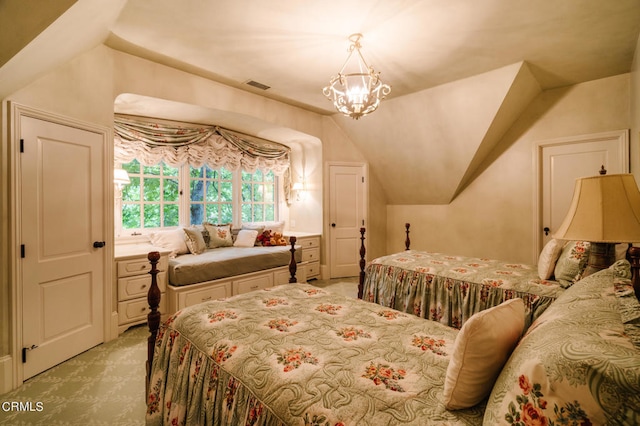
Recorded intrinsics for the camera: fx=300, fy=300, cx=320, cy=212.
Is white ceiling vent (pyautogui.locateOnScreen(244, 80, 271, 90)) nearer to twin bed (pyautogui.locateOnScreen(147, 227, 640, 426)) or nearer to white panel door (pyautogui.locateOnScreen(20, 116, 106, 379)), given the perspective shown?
white panel door (pyautogui.locateOnScreen(20, 116, 106, 379))

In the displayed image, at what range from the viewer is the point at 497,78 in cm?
329

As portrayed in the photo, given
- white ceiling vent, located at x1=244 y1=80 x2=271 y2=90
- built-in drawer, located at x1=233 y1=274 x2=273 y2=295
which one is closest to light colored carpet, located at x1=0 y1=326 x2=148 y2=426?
built-in drawer, located at x1=233 y1=274 x2=273 y2=295

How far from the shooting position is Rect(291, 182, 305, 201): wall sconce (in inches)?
207

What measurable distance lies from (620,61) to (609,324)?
12.3 ft

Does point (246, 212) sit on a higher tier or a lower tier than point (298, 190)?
lower

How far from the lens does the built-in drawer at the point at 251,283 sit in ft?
12.2

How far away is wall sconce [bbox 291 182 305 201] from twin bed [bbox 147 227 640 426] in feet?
11.1

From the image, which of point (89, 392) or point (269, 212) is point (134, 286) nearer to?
point (89, 392)

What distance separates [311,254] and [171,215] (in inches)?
84.8

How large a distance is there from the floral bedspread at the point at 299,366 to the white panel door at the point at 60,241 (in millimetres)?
1370

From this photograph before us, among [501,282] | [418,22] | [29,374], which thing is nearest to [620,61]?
[418,22]

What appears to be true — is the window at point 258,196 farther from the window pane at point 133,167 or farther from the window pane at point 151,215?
the window pane at point 133,167

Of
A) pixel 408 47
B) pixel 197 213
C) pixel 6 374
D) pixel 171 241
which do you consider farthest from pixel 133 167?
pixel 408 47

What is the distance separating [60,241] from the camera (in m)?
2.41
